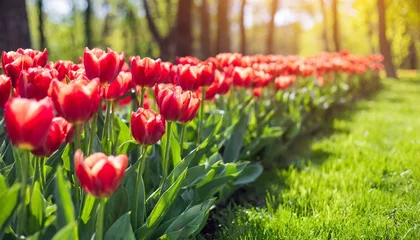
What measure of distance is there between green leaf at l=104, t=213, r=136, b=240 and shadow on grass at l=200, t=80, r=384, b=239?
1.18 m

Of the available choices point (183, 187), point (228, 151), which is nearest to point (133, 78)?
point (183, 187)

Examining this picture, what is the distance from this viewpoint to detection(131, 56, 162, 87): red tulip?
235 cm

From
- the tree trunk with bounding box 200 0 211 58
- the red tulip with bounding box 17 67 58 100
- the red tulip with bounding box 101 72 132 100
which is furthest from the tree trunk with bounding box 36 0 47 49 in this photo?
the red tulip with bounding box 17 67 58 100

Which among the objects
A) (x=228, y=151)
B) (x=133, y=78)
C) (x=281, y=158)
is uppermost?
(x=133, y=78)

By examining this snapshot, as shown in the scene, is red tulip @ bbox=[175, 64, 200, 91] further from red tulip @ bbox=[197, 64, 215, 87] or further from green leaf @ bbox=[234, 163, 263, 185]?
green leaf @ bbox=[234, 163, 263, 185]

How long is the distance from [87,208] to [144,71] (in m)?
0.74

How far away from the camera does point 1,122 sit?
2.78 metres

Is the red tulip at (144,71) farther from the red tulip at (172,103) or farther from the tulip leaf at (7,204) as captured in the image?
the tulip leaf at (7,204)

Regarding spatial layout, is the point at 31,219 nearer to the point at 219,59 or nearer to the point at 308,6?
the point at 219,59

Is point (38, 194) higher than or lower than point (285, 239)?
higher

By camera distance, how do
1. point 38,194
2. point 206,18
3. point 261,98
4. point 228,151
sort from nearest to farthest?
1. point 38,194
2. point 228,151
3. point 261,98
4. point 206,18

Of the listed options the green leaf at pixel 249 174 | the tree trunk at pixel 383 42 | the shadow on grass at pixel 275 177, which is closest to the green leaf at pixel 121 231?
the shadow on grass at pixel 275 177

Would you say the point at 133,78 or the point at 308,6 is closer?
the point at 133,78

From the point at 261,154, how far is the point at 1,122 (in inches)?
96.0
